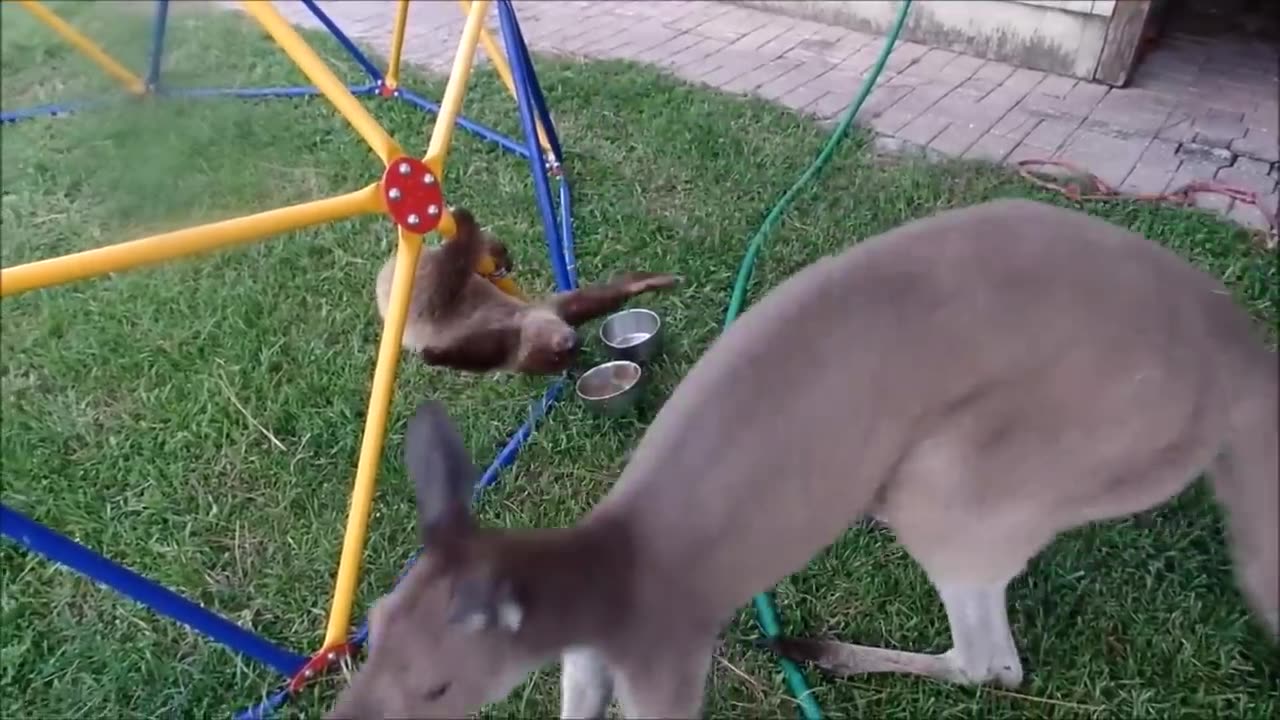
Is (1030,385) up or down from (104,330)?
up

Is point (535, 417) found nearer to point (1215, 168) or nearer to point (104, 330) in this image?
point (104, 330)

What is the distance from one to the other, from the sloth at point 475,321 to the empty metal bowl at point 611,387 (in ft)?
0.28

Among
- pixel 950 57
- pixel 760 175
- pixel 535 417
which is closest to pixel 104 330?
pixel 535 417

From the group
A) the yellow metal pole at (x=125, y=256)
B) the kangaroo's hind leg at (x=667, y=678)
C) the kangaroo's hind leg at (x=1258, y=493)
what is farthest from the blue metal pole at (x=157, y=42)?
the kangaroo's hind leg at (x=1258, y=493)

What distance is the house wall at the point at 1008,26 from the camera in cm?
480

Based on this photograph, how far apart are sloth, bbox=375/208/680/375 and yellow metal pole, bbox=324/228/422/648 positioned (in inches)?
24.1

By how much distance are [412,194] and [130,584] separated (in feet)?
3.00

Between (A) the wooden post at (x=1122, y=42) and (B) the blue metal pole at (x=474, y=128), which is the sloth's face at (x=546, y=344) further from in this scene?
(A) the wooden post at (x=1122, y=42)

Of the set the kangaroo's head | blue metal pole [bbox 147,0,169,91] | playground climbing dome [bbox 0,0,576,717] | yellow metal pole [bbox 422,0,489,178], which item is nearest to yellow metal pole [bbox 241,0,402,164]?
playground climbing dome [bbox 0,0,576,717]

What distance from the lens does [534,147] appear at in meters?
2.99

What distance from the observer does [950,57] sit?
5.16m

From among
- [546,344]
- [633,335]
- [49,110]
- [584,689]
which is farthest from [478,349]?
[49,110]

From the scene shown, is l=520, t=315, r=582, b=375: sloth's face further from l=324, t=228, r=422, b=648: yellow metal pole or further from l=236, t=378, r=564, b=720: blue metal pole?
l=324, t=228, r=422, b=648: yellow metal pole

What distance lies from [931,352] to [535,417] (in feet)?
4.95
